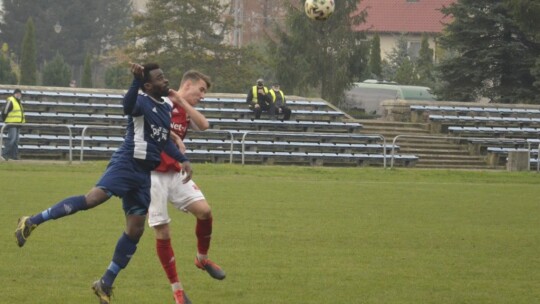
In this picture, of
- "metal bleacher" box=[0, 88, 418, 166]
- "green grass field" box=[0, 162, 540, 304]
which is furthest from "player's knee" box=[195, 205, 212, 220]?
"metal bleacher" box=[0, 88, 418, 166]

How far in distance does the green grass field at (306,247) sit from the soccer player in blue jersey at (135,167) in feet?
1.66

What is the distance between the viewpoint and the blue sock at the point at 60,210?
9.33 meters

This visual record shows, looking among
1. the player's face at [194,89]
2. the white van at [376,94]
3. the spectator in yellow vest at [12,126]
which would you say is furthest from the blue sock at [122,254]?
the white van at [376,94]

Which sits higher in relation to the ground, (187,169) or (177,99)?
(177,99)

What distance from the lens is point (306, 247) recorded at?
539 inches

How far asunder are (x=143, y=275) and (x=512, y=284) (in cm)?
364

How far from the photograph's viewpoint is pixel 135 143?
962 cm

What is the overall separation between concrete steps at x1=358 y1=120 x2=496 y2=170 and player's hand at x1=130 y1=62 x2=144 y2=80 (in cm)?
2597

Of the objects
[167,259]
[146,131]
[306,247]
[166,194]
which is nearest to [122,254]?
[167,259]

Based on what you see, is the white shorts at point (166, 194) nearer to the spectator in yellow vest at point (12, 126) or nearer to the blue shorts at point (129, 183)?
the blue shorts at point (129, 183)

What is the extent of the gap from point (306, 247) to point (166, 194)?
12.1 ft

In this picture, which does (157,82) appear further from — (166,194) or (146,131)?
(166,194)

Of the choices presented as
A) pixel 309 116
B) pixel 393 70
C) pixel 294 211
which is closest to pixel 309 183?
pixel 294 211

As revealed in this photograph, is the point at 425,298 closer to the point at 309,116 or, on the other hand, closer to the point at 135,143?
the point at 135,143
